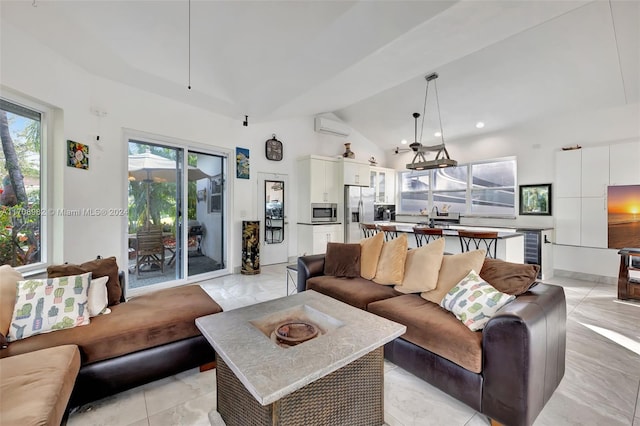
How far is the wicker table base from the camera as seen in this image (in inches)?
47.8

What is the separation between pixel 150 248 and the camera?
419 centimetres

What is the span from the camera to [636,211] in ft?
13.7

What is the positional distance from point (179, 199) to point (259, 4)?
2987 millimetres

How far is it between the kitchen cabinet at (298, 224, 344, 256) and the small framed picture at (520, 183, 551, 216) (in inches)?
148

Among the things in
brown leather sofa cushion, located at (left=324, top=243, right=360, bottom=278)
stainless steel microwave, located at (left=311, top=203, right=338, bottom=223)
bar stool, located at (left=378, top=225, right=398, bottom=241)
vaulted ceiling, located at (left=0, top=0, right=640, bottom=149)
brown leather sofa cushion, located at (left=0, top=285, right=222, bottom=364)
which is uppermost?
vaulted ceiling, located at (left=0, top=0, right=640, bottom=149)

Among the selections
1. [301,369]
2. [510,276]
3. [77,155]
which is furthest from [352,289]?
[77,155]

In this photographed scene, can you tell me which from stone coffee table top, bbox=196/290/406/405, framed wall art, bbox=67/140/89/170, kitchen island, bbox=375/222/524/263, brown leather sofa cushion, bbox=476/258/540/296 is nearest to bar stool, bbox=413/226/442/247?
kitchen island, bbox=375/222/524/263

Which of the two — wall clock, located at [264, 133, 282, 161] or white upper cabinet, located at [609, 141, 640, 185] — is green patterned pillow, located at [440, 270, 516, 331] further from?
wall clock, located at [264, 133, 282, 161]

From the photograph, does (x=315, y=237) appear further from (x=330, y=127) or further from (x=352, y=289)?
(x=352, y=289)

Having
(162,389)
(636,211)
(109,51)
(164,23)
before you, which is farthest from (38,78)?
(636,211)

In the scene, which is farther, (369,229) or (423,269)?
(369,229)

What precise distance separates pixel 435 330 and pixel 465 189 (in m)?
5.47

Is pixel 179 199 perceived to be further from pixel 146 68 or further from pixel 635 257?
pixel 635 257

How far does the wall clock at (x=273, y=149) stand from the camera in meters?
5.71
